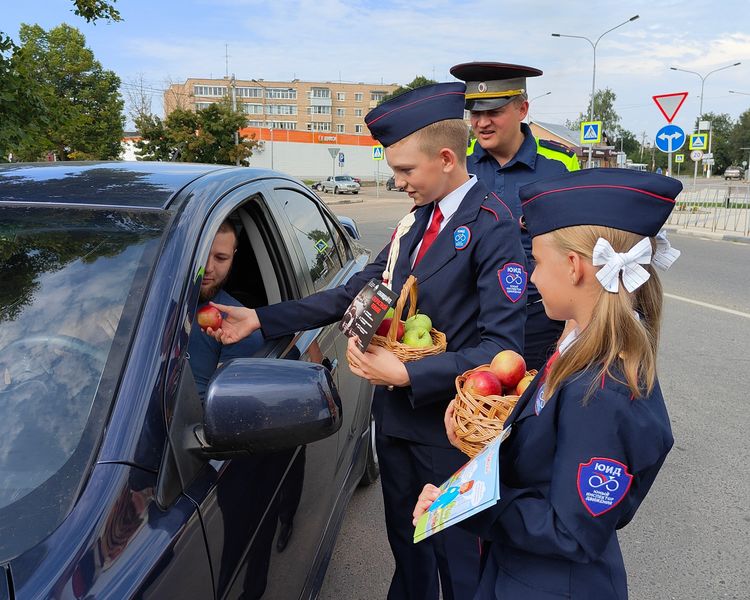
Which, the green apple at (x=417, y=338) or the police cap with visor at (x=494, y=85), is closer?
the green apple at (x=417, y=338)

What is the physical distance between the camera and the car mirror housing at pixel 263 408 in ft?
4.51

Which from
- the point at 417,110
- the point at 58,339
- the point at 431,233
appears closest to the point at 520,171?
the point at 431,233

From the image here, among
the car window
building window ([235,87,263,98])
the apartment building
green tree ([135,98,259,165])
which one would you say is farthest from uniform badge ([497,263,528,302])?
building window ([235,87,263,98])

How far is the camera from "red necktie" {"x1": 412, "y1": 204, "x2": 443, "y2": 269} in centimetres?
211

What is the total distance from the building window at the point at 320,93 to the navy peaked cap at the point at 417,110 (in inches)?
4148

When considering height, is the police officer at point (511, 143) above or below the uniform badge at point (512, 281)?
above

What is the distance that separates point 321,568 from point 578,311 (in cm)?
135

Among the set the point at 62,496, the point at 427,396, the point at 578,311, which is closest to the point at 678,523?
the point at 427,396

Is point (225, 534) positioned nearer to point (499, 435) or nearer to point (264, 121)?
point (499, 435)

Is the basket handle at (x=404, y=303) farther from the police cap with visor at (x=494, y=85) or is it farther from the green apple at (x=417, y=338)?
the police cap with visor at (x=494, y=85)

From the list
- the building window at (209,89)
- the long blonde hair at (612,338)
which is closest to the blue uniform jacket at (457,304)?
the long blonde hair at (612,338)

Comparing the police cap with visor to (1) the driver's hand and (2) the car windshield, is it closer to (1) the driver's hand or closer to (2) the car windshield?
(1) the driver's hand

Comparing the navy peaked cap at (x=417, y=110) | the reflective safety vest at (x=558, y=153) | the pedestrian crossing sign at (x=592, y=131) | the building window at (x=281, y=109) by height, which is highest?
the building window at (x=281, y=109)

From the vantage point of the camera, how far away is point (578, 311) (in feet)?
4.75
